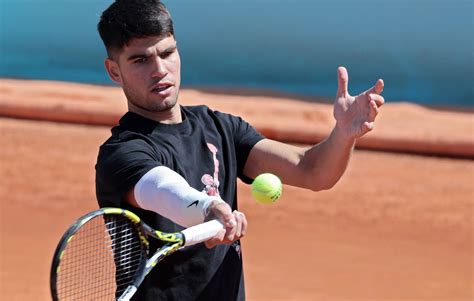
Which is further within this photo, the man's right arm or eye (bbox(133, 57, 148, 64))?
eye (bbox(133, 57, 148, 64))

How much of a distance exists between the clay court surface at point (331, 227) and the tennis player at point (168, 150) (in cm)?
342

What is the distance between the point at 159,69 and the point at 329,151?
639 mm

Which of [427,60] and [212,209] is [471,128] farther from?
[212,209]

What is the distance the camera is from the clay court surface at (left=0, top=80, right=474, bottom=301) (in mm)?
6758

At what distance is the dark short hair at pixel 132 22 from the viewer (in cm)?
306

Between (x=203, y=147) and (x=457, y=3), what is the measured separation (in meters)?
9.28

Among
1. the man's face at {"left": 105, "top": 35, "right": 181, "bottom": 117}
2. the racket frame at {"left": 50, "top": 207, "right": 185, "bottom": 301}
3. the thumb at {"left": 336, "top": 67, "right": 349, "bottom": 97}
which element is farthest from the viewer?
the thumb at {"left": 336, "top": 67, "right": 349, "bottom": 97}

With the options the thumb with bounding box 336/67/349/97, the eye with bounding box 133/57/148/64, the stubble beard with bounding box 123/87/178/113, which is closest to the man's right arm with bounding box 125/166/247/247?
the stubble beard with bounding box 123/87/178/113

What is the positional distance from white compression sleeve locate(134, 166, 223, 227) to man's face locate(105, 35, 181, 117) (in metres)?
0.28

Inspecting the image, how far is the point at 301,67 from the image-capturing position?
13242 mm

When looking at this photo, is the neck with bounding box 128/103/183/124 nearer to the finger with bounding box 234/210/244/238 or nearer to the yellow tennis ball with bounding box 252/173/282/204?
the yellow tennis ball with bounding box 252/173/282/204

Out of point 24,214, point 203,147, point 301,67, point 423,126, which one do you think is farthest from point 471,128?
point 203,147

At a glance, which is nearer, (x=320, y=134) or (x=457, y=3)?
(x=320, y=134)

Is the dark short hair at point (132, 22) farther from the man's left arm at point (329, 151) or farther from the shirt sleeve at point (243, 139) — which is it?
the man's left arm at point (329, 151)
